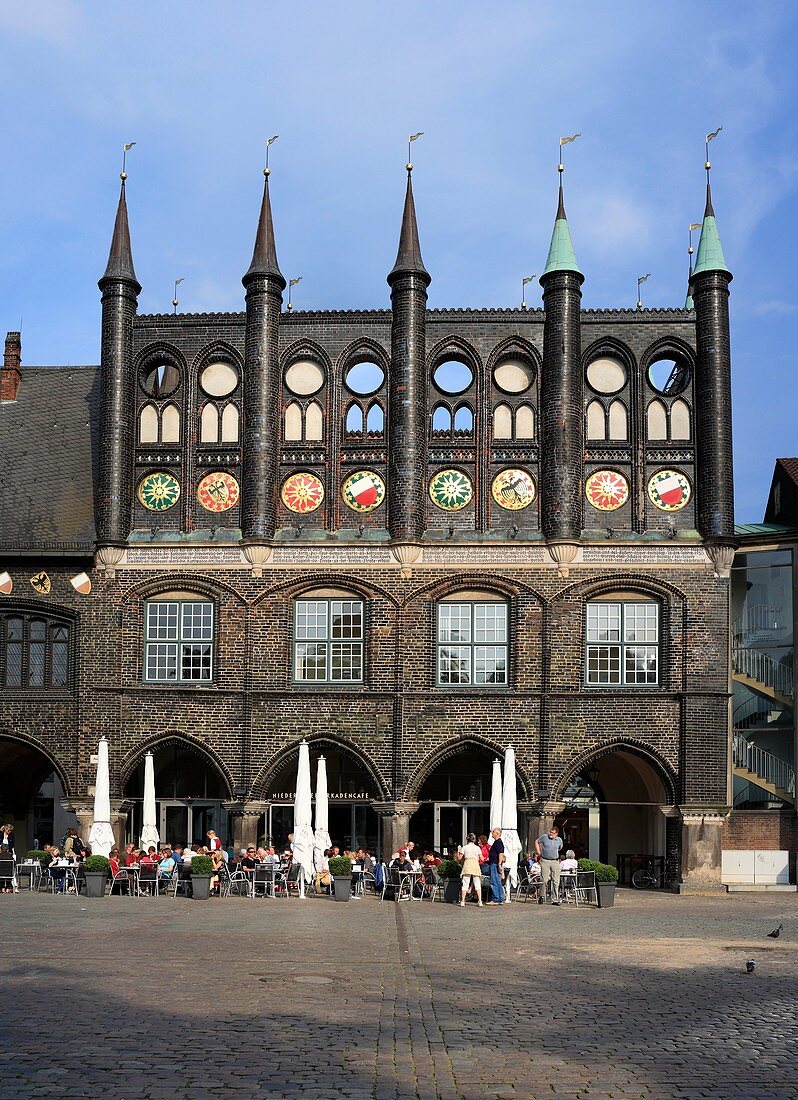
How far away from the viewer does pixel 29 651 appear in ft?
124

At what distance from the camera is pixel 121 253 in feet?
128

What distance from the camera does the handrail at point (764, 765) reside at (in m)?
37.5

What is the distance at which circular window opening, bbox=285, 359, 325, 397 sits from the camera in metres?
38.0

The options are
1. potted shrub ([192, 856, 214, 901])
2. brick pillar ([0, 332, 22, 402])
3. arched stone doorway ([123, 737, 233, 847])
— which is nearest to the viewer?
potted shrub ([192, 856, 214, 901])

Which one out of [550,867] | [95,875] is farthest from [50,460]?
[550,867]

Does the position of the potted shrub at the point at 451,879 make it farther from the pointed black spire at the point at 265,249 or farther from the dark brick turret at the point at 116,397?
the pointed black spire at the point at 265,249

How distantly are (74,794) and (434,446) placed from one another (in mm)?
13096

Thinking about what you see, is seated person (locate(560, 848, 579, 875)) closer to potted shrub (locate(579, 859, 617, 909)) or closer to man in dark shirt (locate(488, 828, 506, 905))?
potted shrub (locate(579, 859, 617, 909))

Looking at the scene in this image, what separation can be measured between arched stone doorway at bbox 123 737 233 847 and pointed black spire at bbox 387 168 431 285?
14.2m

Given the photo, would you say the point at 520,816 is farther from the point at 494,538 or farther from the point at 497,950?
the point at 497,950

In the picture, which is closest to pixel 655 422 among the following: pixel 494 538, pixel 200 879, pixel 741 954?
pixel 494 538

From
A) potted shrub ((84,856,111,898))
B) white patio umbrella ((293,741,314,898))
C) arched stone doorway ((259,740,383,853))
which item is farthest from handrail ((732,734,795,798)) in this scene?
potted shrub ((84,856,111,898))

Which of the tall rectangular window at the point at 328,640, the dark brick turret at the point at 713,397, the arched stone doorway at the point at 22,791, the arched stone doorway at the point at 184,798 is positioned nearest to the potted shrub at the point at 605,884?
the tall rectangular window at the point at 328,640

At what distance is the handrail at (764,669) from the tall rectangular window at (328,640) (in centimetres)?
1065
